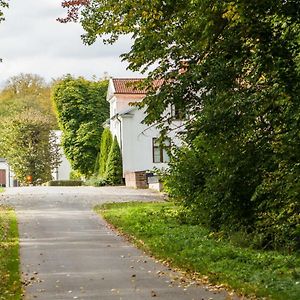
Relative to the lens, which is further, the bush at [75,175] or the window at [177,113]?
the bush at [75,175]

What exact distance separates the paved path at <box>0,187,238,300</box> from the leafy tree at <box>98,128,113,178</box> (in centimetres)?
2518

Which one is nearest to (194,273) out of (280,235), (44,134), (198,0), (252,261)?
(252,261)

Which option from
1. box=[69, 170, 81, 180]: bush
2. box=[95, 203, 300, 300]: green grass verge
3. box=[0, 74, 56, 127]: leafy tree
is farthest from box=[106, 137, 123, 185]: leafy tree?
box=[0, 74, 56, 127]: leafy tree

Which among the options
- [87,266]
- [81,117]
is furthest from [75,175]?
[87,266]

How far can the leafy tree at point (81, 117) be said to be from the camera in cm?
5438

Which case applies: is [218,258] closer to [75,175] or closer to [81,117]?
[81,117]

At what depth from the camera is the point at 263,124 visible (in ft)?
42.3

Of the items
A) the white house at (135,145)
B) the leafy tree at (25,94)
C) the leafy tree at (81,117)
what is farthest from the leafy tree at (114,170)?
the leafy tree at (25,94)

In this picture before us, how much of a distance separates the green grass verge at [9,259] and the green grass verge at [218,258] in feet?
10.3

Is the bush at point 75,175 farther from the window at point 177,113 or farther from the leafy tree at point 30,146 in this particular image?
the window at point 177,113

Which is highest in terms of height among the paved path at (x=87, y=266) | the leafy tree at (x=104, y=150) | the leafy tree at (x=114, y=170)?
the leafy tree at (x=104, y=150)

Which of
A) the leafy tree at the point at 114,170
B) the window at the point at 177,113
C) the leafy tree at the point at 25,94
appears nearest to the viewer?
the window at the point at 177,113

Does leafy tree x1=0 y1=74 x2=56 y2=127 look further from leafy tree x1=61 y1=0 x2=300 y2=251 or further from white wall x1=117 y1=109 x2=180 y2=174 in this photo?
leafy tree x1=61 y1=0 x2=300 y2=251

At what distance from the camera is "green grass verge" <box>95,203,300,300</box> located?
33.6 feet
